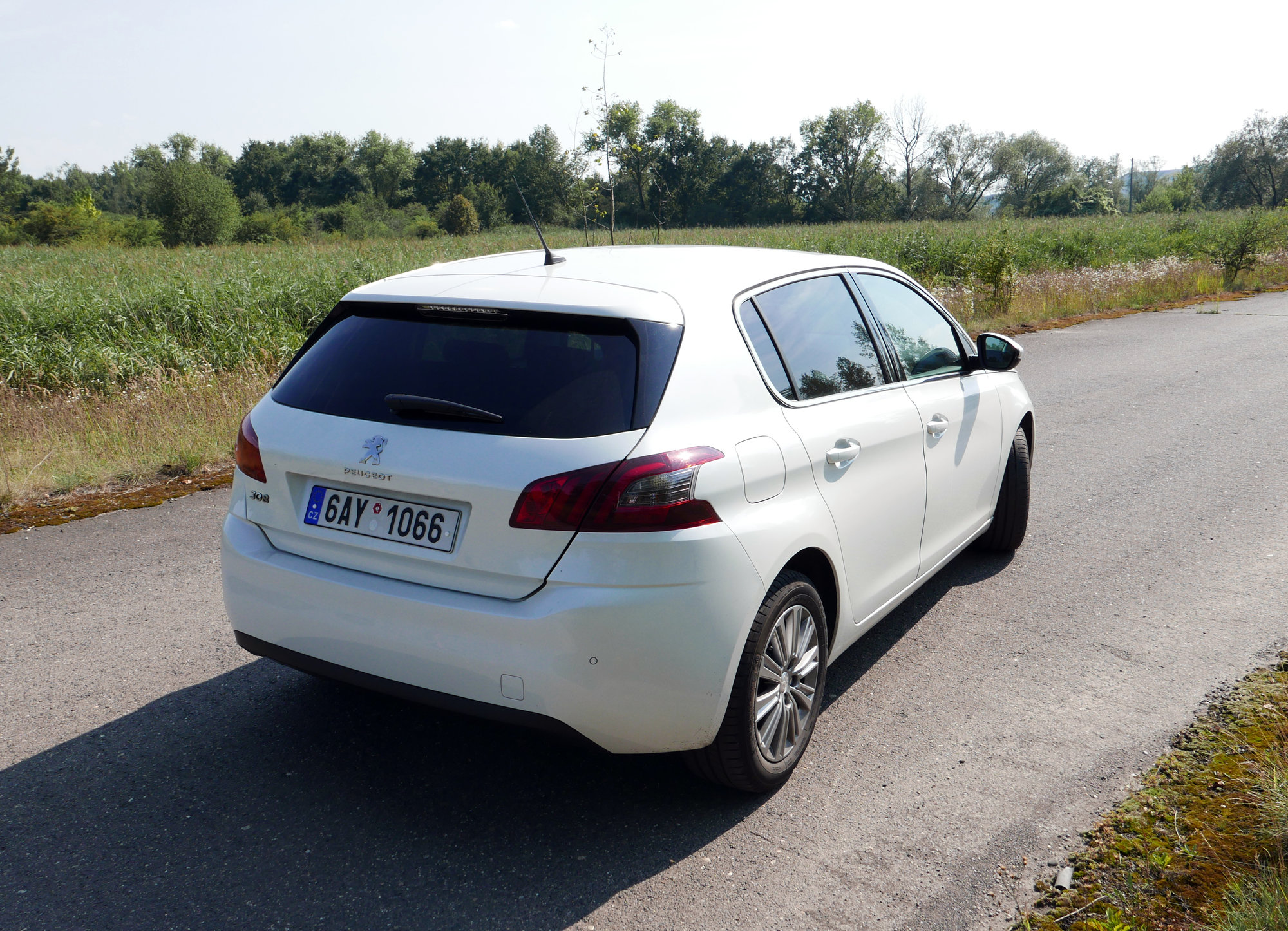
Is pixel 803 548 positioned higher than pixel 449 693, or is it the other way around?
pixel 803 548

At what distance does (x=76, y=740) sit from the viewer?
10.7 ft

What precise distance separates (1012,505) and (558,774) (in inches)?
126

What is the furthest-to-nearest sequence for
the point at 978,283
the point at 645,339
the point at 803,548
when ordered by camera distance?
the point at 978,283 → the point at 803,548 → the point at 645,339

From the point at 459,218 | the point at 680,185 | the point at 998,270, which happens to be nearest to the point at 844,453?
the point at 998,270

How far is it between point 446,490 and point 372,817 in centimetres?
111

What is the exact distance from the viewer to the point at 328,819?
2814 mm

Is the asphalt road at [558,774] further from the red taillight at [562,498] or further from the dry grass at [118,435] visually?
the dry grass at [118,435]

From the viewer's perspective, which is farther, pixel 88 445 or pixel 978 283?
pixel 978 283

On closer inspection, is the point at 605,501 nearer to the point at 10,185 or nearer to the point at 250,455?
the point at 250,455

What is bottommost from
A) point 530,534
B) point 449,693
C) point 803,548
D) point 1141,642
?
point 1141,642

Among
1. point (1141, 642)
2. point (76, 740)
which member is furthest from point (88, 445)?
point (1141, 642)

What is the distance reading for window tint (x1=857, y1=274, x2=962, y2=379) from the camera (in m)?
3.98

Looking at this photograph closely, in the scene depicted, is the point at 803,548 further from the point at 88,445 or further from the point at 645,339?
the point at 88,445

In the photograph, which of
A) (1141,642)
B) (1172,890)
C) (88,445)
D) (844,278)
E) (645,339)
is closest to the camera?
(1172,890)
